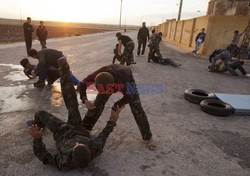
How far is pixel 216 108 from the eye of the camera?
4.70 meters

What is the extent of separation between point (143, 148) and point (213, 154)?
1117mm

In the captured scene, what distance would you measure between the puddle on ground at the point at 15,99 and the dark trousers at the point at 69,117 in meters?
1.74

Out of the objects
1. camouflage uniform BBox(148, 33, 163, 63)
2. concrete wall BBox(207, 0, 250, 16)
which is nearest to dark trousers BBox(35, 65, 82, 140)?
camouflage uniform BBox(148, 33, 163, 63)

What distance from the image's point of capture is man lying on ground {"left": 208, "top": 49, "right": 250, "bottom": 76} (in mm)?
8625

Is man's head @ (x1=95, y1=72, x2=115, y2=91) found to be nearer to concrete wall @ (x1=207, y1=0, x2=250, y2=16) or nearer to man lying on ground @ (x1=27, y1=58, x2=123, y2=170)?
man lying on ground @ (x1=27, y1=58, x2=123, y2=170)

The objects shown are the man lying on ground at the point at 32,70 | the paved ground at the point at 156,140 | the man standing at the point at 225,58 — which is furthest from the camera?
the man standing at the point at 225,58

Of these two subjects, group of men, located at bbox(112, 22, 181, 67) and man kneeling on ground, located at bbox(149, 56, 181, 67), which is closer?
group of men, located at bbox(112, 22, 181, 67)

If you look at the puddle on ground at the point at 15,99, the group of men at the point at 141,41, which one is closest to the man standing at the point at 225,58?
the group of men at the point at 141,41

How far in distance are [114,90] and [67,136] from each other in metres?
0.90

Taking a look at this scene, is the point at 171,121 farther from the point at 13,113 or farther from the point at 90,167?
the point at 13,113

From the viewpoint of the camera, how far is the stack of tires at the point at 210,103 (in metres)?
4.71

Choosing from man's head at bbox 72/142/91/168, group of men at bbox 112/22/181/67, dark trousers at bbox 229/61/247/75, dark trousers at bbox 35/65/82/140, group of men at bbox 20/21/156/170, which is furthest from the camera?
group of men at bbox 112/22/181/67

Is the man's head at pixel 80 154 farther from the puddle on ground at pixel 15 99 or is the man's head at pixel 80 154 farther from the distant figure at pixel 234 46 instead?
the distant figure at pixel 234 46

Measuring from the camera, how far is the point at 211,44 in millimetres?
14867
